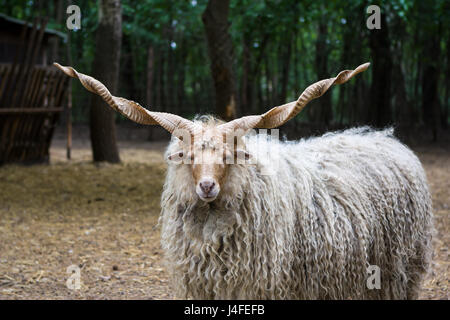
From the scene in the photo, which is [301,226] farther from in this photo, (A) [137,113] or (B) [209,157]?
(A) [137,113]

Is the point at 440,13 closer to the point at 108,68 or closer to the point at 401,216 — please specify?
the point at 108,68

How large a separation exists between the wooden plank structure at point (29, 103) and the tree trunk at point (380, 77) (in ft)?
23.7

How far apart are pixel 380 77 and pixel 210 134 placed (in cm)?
1052

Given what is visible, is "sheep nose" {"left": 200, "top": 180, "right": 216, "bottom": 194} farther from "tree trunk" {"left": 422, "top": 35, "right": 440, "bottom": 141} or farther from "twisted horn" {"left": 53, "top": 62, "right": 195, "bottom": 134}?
"tree trunk" {"left": 422, "top": 35, "right": 440, "bottom": 141}

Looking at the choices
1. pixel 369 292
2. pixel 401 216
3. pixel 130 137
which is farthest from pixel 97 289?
pixel 130 137

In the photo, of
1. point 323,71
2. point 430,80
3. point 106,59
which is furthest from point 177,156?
point 430,80

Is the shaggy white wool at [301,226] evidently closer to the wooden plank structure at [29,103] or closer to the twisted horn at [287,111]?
the twisted horn at [287,111]

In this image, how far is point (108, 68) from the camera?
988 centimetres

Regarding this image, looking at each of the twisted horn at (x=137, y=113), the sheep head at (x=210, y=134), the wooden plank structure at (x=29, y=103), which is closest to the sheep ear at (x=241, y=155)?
the sheep head at (x=210, y=134)

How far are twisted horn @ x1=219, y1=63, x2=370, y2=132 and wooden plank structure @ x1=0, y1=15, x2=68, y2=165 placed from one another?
7.27m

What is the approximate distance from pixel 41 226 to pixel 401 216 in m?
4.30

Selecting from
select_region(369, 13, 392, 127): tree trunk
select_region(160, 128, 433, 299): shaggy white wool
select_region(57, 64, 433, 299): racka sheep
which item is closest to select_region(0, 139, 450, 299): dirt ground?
select_region(160, 128, 433, 299): shaggy white wool

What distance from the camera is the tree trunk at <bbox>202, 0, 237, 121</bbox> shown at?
761 centimetres

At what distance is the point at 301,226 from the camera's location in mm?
3328
